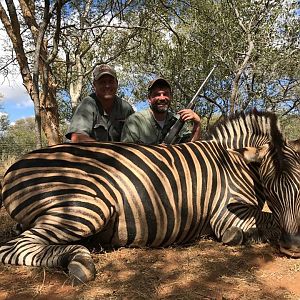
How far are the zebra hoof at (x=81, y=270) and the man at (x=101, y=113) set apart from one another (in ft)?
6.71

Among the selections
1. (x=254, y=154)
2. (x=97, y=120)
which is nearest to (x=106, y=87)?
(x=97, y=120)

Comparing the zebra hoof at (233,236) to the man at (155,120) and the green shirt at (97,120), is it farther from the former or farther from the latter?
the green shirt at (97,120)

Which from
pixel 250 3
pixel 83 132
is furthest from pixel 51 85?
pixel 250 3

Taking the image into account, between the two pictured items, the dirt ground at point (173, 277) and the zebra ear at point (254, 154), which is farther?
the zebra ear at point (254, 154)

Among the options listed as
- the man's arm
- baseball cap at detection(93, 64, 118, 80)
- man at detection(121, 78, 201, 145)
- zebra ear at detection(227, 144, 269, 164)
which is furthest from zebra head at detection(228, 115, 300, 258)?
baseball cap at detection(93, 64, 118, 80)

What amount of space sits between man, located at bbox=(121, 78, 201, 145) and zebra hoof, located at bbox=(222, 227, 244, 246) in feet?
5.05

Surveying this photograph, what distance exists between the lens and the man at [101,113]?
4.16 m

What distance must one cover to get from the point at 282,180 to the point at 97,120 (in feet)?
7.65

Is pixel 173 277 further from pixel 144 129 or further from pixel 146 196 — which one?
pixel 144 129

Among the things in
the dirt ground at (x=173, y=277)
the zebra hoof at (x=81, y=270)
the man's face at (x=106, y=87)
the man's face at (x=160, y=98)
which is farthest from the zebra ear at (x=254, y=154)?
the man's face at (x=106, y=87)

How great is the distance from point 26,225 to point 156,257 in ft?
3.03

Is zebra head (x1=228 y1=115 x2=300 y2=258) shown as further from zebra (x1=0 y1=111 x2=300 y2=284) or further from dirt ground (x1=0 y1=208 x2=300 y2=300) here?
dirt ground (x1=0 y1=208 x2=300 y2=300)

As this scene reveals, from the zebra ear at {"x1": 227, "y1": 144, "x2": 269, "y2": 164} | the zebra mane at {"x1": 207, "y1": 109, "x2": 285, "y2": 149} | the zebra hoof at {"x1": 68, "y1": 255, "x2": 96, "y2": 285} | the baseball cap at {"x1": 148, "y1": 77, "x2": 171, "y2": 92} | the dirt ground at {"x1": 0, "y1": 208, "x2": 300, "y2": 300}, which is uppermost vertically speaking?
the baseball cap at {"x1": 148, "y1": 77, "x2": 171, "y2": 92}

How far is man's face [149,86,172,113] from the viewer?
4.39 metres
